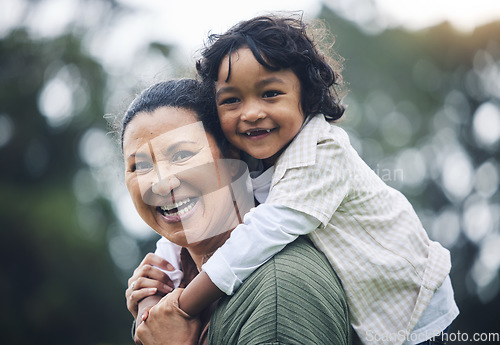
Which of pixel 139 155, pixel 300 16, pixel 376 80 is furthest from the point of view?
pixel 376 80

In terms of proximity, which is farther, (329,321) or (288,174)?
(288,174)

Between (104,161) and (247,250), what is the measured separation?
9593 millimetres

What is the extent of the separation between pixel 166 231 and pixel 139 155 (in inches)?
11.8

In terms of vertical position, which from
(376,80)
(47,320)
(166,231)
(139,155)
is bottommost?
(47,320)

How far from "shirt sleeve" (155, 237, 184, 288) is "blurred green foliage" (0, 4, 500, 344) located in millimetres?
9059

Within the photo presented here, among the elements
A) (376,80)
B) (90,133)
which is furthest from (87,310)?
(376,80)

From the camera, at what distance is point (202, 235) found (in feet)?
6.53

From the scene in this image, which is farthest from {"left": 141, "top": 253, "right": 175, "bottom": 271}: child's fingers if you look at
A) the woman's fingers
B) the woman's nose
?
the woman's nose

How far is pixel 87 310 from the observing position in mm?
11328

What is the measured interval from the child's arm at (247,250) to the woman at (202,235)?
0.11 feet

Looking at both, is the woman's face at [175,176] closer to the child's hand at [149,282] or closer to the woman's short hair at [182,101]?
the woman's short hair at [182,101]

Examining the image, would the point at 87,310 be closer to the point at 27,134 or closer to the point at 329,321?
the point at 27,134

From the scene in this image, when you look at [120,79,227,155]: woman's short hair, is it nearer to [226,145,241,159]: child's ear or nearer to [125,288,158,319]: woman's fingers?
[226,145,241,159]: child's ear

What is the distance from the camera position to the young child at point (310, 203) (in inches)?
70.4
